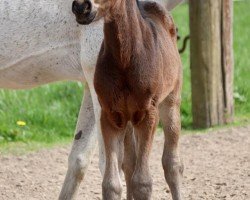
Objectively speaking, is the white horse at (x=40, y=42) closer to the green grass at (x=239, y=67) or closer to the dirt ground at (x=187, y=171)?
the dirt ground at (x=187, y=171)

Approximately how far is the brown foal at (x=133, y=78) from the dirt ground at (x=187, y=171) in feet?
5.60

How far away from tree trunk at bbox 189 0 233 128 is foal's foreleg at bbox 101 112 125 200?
13.3ft

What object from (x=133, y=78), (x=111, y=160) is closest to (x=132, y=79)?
(x=133, y=78)

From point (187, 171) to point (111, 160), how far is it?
271cm

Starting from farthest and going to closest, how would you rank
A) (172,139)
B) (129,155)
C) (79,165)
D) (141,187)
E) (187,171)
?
(187,171), (79,165), (172,139), (129,155), (141,187)

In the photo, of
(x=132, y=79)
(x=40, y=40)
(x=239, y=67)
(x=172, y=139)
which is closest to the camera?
(x=132, y=79)

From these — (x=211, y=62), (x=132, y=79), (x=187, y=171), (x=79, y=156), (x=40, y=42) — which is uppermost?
(x=40, y=42)

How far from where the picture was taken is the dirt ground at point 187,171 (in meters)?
7.52

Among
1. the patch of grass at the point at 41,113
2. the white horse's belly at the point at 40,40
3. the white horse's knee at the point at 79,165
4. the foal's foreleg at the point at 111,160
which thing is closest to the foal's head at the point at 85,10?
the foal's foreleg at the point at 111,160

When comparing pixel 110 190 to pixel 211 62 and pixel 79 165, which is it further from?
pixel 211 62

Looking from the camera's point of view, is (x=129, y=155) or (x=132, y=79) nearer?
(x=132, y=79)

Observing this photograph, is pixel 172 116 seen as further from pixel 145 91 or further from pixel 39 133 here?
pixel 39 133

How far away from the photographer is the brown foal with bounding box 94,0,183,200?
17.4ft

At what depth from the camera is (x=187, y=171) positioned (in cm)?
823
